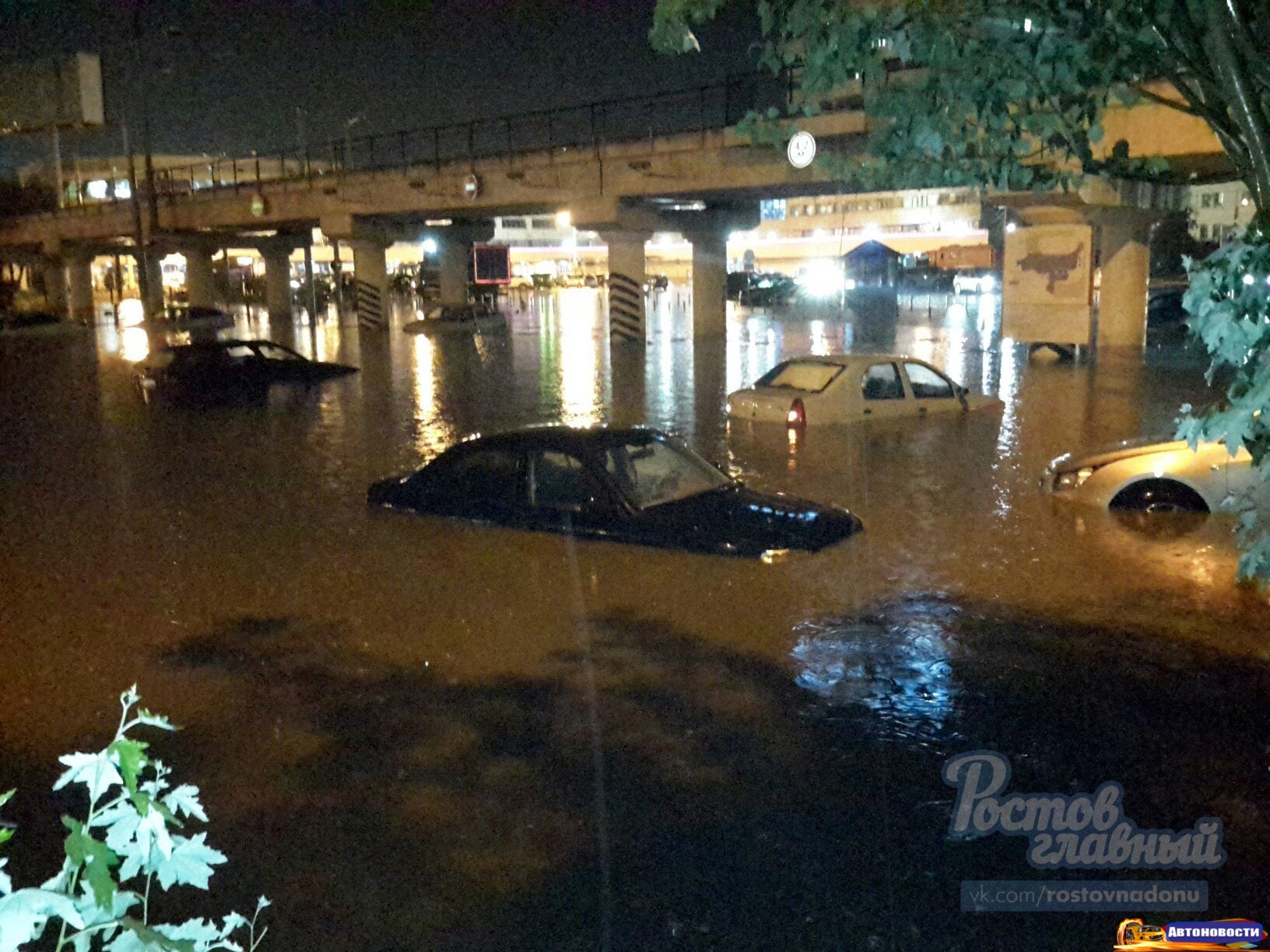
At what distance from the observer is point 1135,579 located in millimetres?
9641

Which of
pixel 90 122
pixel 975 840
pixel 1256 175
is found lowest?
pixel 975 840

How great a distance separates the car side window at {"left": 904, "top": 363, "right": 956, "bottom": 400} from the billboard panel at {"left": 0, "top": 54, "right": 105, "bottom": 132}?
3068 centimetres

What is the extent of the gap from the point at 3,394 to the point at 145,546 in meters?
18.6

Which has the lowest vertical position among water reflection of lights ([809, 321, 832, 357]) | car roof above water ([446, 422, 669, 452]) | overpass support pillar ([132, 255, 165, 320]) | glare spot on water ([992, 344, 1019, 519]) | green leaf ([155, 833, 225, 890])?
glare spot on water ([992, 344, 1019, 519])

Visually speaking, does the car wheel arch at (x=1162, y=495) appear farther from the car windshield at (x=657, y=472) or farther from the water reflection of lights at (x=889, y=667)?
the car windshield at (x=657, y=472)

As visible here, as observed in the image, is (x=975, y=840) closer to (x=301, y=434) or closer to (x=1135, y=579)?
(x=1135, y=579)

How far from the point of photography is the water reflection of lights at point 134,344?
39.9 meters

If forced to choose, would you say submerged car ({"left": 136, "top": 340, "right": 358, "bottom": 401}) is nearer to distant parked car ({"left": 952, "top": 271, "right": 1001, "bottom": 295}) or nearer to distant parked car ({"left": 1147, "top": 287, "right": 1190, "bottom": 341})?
distant parked car ({"left": 1147, "top": 287, "right": 1190, "bottom": 341})

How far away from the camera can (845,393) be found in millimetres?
17953

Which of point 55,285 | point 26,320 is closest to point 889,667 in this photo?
point 26,320

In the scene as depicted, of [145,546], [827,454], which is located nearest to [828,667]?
[145,546]

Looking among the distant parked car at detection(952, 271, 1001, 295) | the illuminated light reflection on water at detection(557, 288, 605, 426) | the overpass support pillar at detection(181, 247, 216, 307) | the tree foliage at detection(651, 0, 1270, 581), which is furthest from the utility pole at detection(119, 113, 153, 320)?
the distant parked car at detection(952, 271, 1001, 295)

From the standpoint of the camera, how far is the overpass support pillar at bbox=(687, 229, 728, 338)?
44.2 metres

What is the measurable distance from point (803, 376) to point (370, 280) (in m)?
36.8
